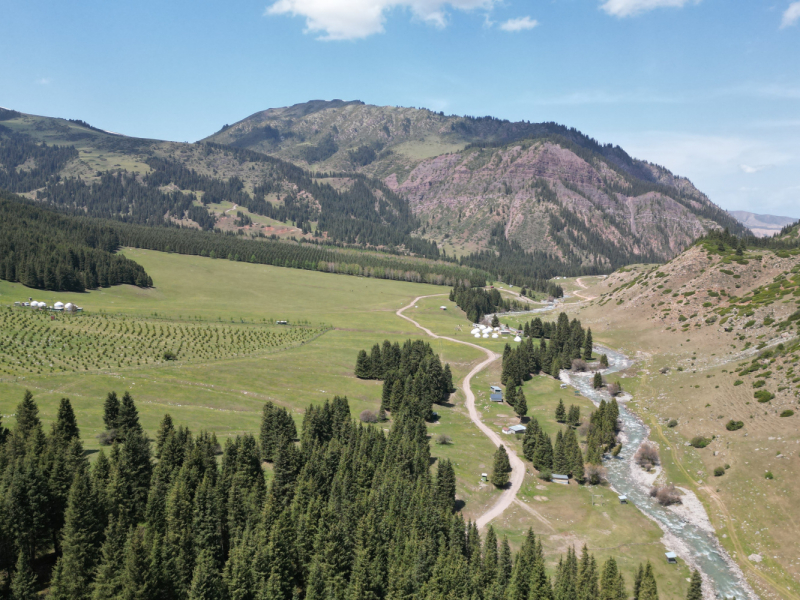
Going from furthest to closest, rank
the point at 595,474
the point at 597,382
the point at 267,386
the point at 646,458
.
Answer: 1. the point at 597,382
2. the point at 267,386
3. the point at 646,458
4. the point at 595,474

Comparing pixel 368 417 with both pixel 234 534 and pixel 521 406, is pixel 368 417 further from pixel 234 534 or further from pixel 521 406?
pixel 234 534

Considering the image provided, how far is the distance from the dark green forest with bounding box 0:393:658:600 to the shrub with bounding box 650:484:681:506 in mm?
22468

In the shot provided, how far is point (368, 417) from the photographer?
114875mm

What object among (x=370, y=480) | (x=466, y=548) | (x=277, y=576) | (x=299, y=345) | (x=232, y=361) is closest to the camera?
(x=277, y=576)

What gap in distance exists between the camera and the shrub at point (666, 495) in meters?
83.3

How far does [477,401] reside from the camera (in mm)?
132875

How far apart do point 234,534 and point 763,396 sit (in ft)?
332

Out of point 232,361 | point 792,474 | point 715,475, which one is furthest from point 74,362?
point 792,474

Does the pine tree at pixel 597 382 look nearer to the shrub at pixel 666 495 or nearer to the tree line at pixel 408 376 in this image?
the tree line at pixel 408 376

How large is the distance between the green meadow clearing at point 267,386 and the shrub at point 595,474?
2.66 meters

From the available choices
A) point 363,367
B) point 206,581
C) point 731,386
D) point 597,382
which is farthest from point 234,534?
point 731,386

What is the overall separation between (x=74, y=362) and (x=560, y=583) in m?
107

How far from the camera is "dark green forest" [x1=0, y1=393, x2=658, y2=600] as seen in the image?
52.5m

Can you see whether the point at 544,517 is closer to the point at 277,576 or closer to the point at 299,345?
the point at 277,576
